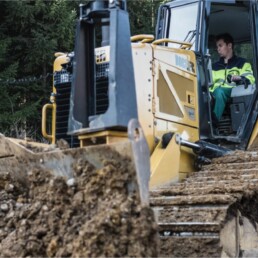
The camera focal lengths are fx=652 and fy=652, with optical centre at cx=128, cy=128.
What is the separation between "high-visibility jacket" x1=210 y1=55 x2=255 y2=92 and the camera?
21.8ft

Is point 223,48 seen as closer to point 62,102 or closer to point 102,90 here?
point 62,102

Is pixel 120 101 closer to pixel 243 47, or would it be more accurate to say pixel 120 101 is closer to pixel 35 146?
pixel 35 146

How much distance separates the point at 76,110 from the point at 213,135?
2378 millimetres

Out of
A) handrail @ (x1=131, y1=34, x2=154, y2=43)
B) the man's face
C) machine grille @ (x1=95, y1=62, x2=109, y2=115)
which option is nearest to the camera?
machine grille @ (x1=95, y1=62, x2=109, y2=115)

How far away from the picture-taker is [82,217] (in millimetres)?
3883

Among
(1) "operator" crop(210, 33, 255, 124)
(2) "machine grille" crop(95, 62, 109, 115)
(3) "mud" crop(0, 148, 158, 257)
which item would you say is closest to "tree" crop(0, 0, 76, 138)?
(1) "operator" crop(210, 33, 255, 124)

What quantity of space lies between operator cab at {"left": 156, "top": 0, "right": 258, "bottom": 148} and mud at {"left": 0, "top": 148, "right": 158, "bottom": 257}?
2.38 metres

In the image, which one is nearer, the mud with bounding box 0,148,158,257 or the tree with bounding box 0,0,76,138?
the mud with bounding box 0,148,158,257

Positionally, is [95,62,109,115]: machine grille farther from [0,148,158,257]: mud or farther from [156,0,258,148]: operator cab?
[156,0,258,148]: operator cab

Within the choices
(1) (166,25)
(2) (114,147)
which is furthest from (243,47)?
(2) (114,147)

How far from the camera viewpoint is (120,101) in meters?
4.02

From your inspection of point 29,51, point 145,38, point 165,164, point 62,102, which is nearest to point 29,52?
point 29,51

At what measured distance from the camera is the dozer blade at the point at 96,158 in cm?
386

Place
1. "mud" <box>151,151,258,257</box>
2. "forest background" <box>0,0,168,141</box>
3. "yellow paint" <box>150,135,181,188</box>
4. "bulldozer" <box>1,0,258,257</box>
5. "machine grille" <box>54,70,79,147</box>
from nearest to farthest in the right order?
1. "bulldozer" <box>1,0,258,257</box>
2. "mud" <box>151,151,258,257</box>
3. "yellow paint" <box>150,135,181,188</box>
4. "machine grille" <box>54,70,79,147</box>
5. "forest background" <box>0,0,168,141</box>
